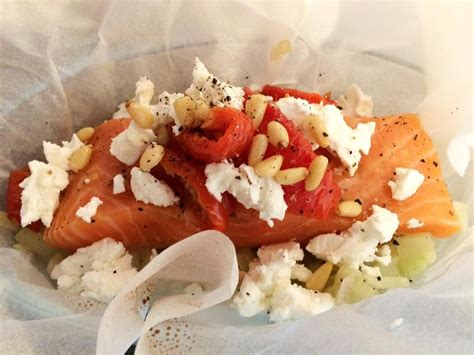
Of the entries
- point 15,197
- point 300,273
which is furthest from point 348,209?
point 15,197

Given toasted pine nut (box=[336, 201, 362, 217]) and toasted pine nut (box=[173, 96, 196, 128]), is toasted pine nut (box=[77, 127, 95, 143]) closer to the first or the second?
toasted pine nut (box=[173, 96, 196, 128])

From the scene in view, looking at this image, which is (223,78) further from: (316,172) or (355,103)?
(316,172)

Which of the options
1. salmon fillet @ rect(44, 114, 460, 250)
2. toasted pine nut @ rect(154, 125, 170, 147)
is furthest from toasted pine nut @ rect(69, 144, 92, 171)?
toasted pine nut @ rect(154, 125, 170, 147)

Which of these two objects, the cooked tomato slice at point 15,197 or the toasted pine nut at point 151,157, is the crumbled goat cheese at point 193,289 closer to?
the toasted pine nut at point 151,157

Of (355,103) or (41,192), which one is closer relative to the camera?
(41,192)

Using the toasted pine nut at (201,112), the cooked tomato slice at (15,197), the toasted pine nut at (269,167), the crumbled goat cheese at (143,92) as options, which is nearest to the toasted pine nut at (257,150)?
the toasted pine nut at (269,167)
